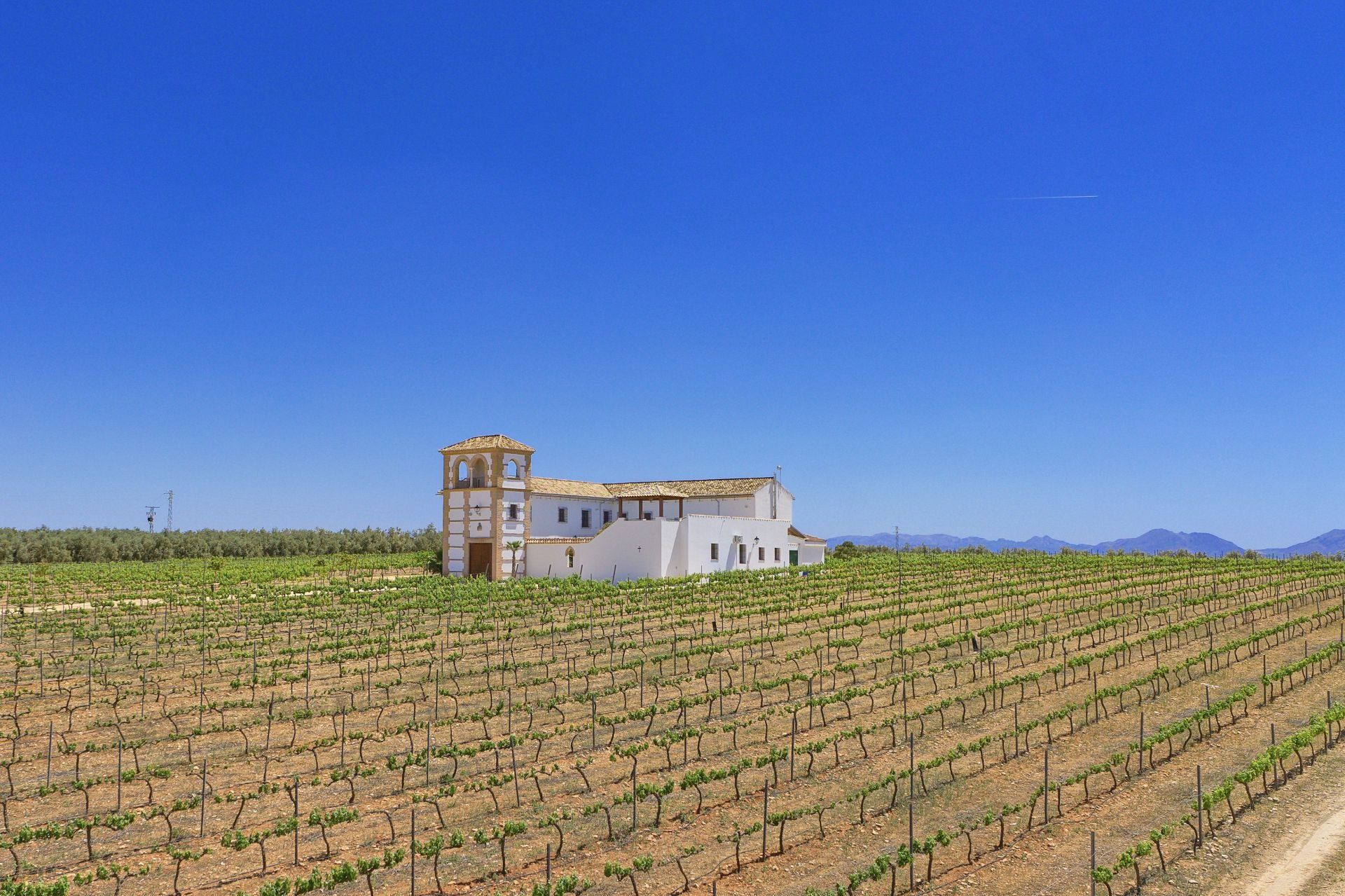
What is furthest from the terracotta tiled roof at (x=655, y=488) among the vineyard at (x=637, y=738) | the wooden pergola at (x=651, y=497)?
the vineyard at (x=637, y=738)

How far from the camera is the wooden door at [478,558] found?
178ft

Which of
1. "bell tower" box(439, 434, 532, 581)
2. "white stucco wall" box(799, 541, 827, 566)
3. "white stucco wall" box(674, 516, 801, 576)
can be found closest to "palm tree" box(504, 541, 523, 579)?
"bell tower" box(439, 434, 532, 581)

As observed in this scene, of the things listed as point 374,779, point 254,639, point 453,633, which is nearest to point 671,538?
point 453,633

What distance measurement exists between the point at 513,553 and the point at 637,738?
33065 millimetres

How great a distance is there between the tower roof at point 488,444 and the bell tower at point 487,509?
42mm

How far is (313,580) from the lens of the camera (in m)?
56.1

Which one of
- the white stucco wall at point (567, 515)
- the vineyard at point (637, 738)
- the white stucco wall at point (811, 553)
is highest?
the white stucco wall at point (567, 515)

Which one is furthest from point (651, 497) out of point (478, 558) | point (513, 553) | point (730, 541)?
point (478, 558)

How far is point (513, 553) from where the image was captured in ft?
180

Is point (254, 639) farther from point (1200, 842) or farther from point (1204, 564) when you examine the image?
point (1204, 564)

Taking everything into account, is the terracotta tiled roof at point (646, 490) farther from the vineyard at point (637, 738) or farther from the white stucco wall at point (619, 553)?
the vineyard at point (637, 738)

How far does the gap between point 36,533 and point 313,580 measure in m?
39.4

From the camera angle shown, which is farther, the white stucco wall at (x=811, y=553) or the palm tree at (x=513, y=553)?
the white stucco wall at (x=811, y=553)

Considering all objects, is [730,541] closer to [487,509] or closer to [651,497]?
[651,497]
